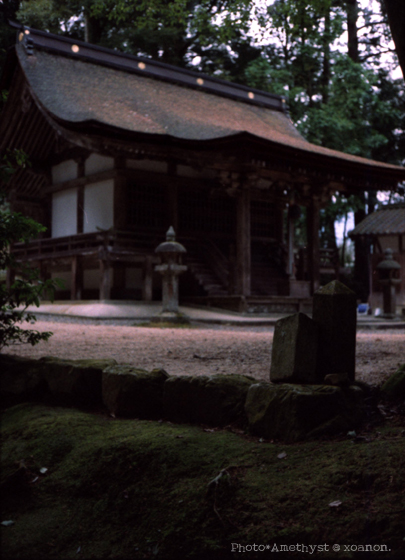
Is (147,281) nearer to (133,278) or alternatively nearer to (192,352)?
(133,278)

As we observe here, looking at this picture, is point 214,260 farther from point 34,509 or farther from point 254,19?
point 34,509

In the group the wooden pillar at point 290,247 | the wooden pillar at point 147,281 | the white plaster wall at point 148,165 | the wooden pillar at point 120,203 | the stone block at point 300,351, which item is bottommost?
the stone block at point 300,351

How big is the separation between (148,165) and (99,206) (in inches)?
68.3

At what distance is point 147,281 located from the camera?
1362 cm

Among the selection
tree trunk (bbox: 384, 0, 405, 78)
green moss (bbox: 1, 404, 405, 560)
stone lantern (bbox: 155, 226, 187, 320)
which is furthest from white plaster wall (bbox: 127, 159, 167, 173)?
tree trunk (bbox: 384, 0, 405, 78)

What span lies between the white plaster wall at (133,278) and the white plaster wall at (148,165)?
274 cm

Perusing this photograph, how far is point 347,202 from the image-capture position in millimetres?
21625

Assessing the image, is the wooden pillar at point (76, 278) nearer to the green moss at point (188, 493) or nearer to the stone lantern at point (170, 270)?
the stone lantern at point (170, 270)

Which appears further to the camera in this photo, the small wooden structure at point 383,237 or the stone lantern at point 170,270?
the small wooden structure at point 383,237

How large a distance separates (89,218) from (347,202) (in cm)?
1076

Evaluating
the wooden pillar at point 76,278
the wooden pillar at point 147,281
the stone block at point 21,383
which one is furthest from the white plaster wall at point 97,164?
the stone block at point 21,383

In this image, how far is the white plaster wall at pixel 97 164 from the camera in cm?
1493

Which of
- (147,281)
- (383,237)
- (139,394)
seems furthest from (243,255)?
(139,394)

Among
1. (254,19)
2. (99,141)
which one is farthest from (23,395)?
(99,141)
